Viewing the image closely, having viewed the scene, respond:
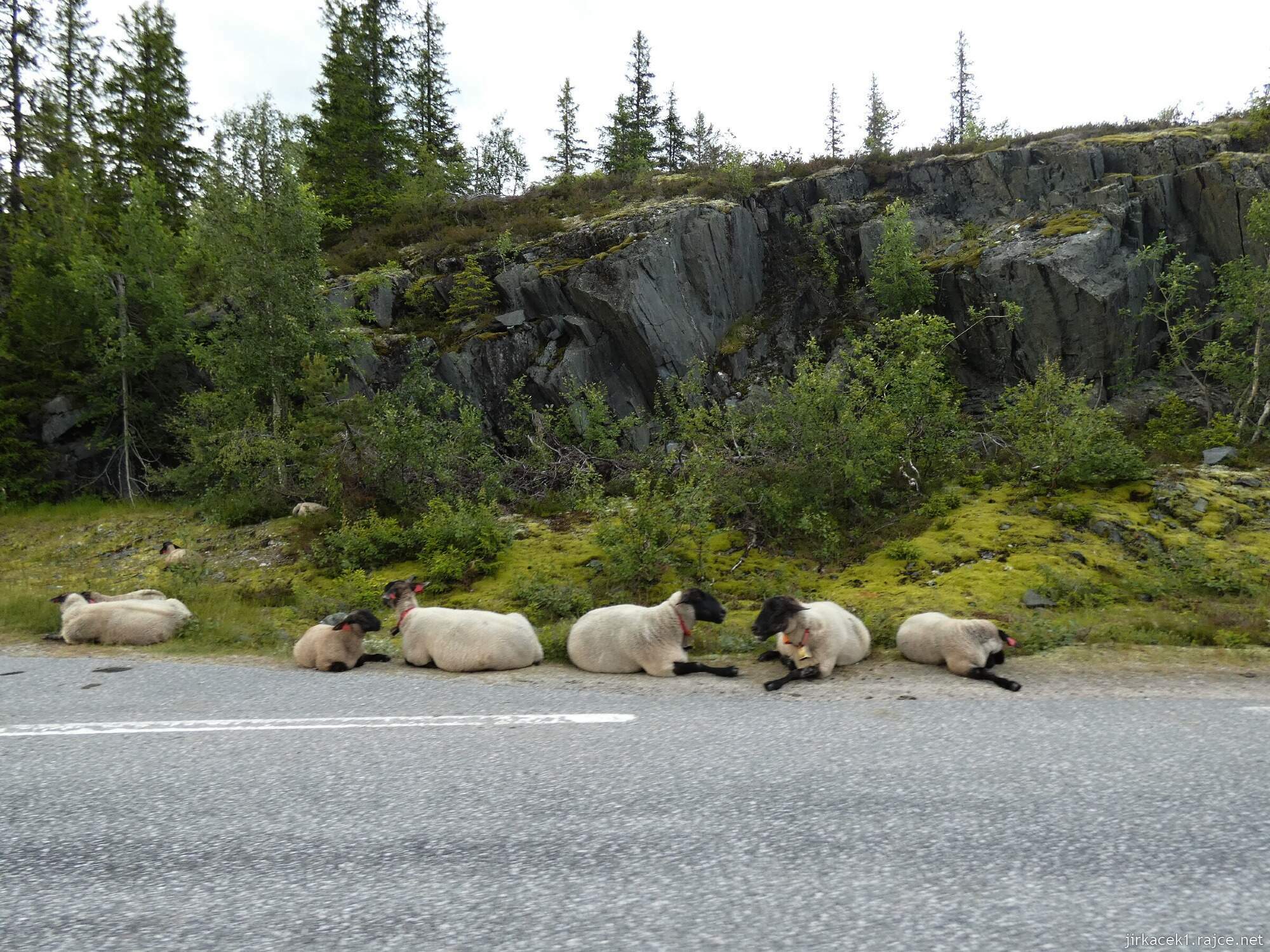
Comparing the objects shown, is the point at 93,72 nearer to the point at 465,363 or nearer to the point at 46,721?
the point at 465,363

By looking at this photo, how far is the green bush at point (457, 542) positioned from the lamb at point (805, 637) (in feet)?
24.2

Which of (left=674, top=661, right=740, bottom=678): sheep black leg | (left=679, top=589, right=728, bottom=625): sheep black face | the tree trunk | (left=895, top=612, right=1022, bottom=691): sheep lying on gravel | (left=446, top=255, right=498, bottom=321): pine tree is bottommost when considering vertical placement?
(left=674, top=661, right=740, bottom=678): sheep black leg

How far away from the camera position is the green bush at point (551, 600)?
1163 centimetres

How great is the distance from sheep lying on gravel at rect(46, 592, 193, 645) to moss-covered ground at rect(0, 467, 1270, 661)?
0.42m

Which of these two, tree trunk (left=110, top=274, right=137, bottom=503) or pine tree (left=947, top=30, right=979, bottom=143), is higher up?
pine tree (left=947, top=30, right=979, bottom=143)

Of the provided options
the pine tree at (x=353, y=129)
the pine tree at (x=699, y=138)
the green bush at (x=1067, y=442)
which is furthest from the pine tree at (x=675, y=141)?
the green bush at (x=1067, y=442)

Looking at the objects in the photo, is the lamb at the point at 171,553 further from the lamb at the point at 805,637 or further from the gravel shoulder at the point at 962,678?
the lamb at the point at 805,637

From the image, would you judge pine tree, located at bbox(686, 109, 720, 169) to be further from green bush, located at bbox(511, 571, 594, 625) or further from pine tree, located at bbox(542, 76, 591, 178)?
green bush, located at bbox(511, 571, 594, 625)

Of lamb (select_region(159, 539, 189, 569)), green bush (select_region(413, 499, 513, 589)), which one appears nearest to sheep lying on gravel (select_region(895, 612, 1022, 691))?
green bush (select_region(413, 499, 513, 589))

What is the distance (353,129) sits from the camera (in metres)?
34.3

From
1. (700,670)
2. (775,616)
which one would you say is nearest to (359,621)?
(700,670)

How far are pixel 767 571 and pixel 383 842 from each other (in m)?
10.9

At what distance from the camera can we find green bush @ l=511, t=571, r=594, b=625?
1163cm

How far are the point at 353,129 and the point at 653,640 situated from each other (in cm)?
3548
